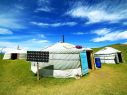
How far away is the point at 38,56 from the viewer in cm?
1262

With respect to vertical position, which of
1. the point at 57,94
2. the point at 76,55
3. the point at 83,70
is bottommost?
the point at 57,94

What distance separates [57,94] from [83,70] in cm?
563

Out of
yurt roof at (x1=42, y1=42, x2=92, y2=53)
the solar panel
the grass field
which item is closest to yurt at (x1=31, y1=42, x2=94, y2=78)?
yurt roof at (x1=42, y1=42, x2=92, y2=53)

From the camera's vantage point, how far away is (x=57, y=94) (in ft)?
27.3

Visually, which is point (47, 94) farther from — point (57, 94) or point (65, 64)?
→ point (65, 64)

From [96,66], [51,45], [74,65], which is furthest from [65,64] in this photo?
[96,66]

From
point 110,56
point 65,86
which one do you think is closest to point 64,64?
point 65,86

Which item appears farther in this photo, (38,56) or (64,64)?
(64,64)

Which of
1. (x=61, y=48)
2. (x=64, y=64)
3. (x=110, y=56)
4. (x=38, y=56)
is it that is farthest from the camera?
(x=110, y=56)

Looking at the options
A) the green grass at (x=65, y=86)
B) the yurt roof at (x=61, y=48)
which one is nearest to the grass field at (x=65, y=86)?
the green grass at (x=65, y=86)

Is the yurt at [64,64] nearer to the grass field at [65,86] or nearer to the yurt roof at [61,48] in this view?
the yurt roof at [61,48]

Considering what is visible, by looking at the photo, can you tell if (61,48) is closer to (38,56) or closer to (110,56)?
(38,56)

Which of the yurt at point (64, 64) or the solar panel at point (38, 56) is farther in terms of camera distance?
the yurt at point (64, 64)

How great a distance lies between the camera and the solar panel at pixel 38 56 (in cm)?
1249
